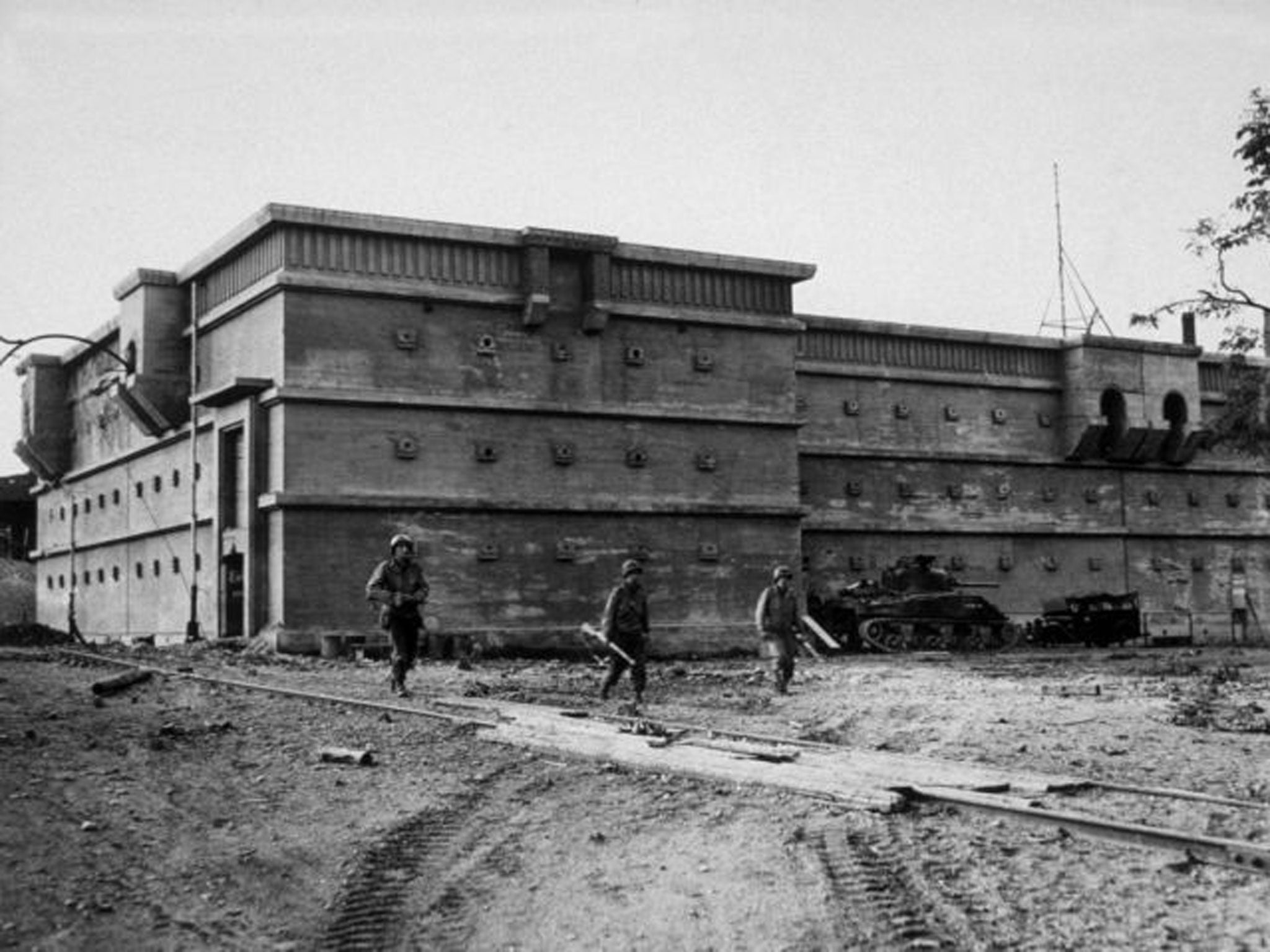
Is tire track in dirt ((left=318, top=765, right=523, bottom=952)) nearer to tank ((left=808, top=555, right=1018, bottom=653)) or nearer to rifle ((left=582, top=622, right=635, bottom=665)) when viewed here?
rifle ((left=582, top=622, right=635, bottom=665))

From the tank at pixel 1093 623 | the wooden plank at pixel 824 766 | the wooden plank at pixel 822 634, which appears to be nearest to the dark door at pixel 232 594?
the wooden plank at pixel 822 634

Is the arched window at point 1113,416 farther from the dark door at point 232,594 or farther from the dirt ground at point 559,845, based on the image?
the dirt ground at point 559,845

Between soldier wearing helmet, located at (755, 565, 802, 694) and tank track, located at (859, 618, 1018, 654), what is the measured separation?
550 inches

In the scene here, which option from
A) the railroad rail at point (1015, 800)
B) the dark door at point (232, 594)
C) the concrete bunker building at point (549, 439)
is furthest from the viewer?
the dark door at point (232, 594)

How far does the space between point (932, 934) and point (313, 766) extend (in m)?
5.79

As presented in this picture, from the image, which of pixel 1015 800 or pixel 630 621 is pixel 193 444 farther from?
pixel 1015 800

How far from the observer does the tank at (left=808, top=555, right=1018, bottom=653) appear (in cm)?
3167

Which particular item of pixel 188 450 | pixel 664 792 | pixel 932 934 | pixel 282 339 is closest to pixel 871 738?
pixel 664 792

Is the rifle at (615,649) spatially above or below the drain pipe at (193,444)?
below

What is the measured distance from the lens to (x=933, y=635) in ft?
106

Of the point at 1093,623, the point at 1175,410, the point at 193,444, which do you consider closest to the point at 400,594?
the point at 193,444

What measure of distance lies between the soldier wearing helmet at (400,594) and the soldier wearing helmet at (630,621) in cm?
204

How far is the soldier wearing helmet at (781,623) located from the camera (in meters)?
16.6

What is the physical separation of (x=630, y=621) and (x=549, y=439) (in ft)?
44.3
